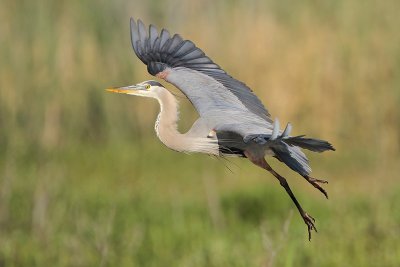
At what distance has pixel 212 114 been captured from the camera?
1.55 metres

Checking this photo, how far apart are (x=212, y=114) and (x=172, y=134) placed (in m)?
0.10

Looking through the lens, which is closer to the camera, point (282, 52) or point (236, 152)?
point (236, 152)

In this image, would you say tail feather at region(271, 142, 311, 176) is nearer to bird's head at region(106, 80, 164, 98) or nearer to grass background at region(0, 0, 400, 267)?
bird's head at region(106, 80, 164, 98)

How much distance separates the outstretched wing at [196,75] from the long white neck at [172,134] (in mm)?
33

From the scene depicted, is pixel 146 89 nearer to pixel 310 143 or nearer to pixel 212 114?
pixel 212 114

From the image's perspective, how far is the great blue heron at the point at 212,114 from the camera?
151cm

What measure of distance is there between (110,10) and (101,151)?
4.86 feet

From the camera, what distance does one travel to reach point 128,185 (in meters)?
9.44

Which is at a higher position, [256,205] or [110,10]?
[110,10]

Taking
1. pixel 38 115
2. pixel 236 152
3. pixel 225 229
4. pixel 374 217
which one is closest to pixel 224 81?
pixel 236 152

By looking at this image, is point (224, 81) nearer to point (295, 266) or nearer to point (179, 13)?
point (295, 266)

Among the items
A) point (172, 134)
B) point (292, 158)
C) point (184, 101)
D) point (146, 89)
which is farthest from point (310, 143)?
point (184, 101)

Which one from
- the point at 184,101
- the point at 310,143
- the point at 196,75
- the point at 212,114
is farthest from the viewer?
the point at 184,101

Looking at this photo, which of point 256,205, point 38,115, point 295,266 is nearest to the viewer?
point 295,266
